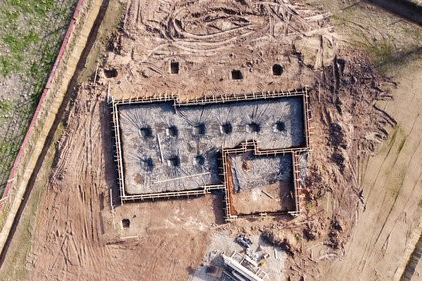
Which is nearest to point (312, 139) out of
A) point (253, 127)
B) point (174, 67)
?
point (253, 127)

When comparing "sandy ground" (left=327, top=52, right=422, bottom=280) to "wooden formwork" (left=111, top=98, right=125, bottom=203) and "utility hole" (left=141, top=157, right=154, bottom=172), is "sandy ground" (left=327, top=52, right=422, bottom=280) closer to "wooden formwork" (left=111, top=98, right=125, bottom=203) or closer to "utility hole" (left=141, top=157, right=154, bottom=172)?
"utility hole" (left=141, top=157, right=154, bottom=172)

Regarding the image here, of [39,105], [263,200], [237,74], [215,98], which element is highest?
[237,74]

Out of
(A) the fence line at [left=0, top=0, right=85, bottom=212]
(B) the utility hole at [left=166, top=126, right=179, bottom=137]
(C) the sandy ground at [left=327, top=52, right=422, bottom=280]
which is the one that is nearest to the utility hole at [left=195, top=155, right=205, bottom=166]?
(B) the utility hole at [left=166, top=126, right=179, bottom=137]

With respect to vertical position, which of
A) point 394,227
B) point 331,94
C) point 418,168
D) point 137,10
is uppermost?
point 137,10

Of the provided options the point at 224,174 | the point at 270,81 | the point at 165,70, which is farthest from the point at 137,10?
the point at 224,174

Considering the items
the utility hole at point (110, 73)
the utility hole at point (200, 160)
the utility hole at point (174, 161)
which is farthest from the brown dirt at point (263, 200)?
the utility hole at point (110, 73)

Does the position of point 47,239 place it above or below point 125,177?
below

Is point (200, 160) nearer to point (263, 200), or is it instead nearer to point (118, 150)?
point (263, 200)

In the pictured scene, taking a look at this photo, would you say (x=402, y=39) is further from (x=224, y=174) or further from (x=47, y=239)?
(x=47, y=239)

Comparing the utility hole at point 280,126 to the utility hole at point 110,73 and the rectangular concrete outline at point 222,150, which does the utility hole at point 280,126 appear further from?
the utility hole at point 110,73
